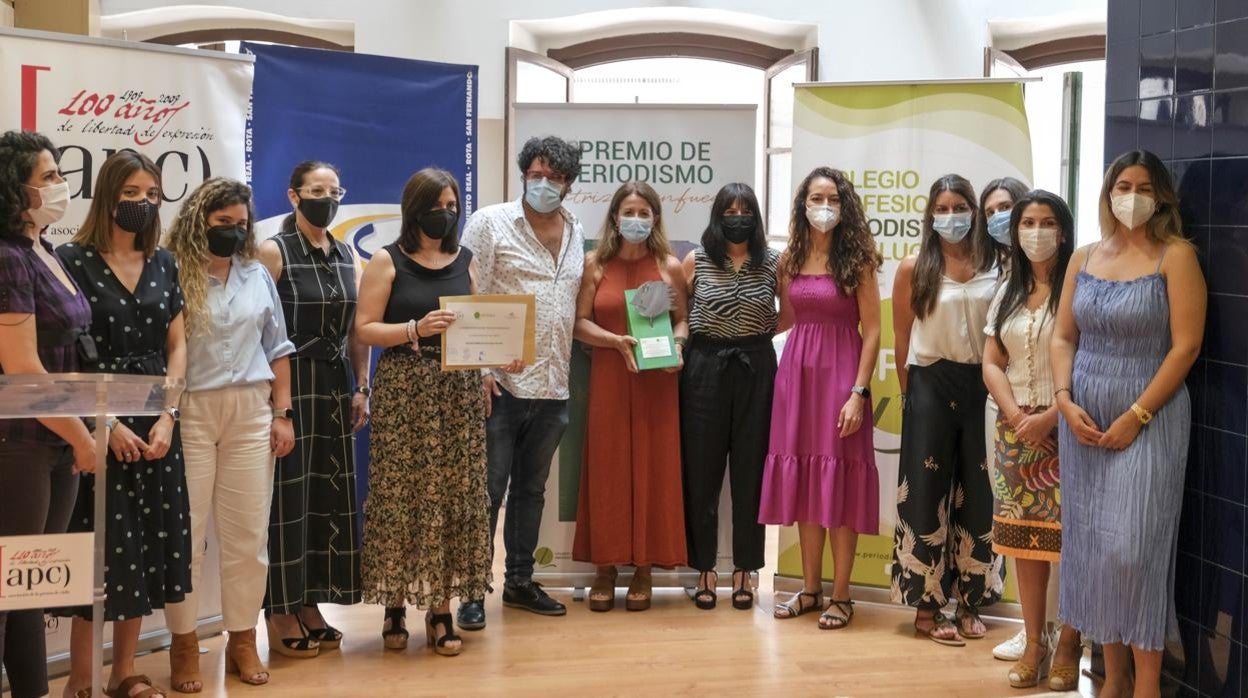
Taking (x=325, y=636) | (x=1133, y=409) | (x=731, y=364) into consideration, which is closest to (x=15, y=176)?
(x=325, y=636)

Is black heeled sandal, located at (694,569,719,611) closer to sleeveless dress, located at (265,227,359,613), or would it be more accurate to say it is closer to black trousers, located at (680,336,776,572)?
black trousers, located at (680,336,776,572)

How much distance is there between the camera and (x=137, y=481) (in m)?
3.43

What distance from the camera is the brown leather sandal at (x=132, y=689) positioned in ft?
11.9

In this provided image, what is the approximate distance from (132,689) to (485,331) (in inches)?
59.5

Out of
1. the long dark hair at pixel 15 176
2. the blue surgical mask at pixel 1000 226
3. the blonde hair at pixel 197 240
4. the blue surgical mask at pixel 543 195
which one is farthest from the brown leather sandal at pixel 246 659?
the blue surgical mask at pixel 1000 226

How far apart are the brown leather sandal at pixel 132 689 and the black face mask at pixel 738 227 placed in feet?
8.23

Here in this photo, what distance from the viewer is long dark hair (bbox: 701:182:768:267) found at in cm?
467

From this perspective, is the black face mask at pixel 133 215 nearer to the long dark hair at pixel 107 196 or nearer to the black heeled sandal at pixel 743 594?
the long dark hair at pixel 107 196

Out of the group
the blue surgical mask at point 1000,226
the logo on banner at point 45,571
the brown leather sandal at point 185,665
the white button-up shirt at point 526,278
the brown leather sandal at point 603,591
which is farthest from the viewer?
the brown leather sandal at point 603,591

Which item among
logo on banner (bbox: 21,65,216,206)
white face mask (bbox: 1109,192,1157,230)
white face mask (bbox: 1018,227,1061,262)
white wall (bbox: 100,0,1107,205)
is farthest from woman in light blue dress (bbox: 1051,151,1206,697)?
white wall (bbox: 100,0,1107,205)

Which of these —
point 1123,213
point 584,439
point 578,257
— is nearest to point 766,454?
point 584,439

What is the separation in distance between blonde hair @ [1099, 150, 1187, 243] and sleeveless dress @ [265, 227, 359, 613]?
242 cm

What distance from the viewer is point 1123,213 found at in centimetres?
Answer: 347

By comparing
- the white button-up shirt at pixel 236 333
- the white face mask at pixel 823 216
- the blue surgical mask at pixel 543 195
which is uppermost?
the blue surgical mask at pixel 543 195
